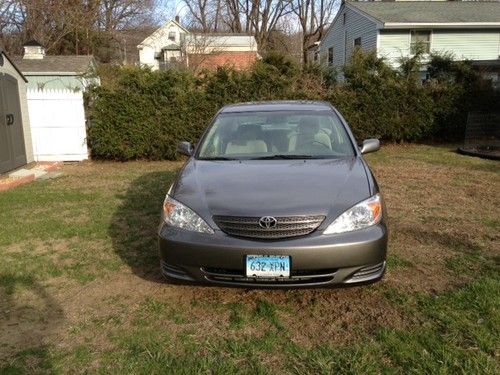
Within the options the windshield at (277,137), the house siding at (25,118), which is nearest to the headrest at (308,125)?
the windshield at (277,137)

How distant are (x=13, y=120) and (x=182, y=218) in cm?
766

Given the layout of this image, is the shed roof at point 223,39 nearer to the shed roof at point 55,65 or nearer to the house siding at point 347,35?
the house siding at point 347,35

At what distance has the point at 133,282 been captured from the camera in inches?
160

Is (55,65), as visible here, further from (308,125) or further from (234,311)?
(234,311)

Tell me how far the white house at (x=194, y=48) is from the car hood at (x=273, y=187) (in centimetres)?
1580

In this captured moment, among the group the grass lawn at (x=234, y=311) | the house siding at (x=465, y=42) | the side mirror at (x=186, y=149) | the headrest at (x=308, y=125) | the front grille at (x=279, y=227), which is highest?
the house siding at (x=465, y=42)

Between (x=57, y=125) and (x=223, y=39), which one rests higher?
(x=223, y=39)

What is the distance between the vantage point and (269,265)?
3.15 metres

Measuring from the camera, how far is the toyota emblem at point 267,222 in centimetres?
318

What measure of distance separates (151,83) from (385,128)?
593cm

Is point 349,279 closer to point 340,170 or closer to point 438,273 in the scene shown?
point 340,170

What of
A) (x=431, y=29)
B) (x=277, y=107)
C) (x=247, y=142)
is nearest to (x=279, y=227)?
(x=247, y=142)

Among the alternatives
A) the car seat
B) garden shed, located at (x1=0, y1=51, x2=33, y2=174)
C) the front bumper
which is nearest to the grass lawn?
the front bumper

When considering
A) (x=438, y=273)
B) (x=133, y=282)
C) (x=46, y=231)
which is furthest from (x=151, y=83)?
(x=438, y=273)
